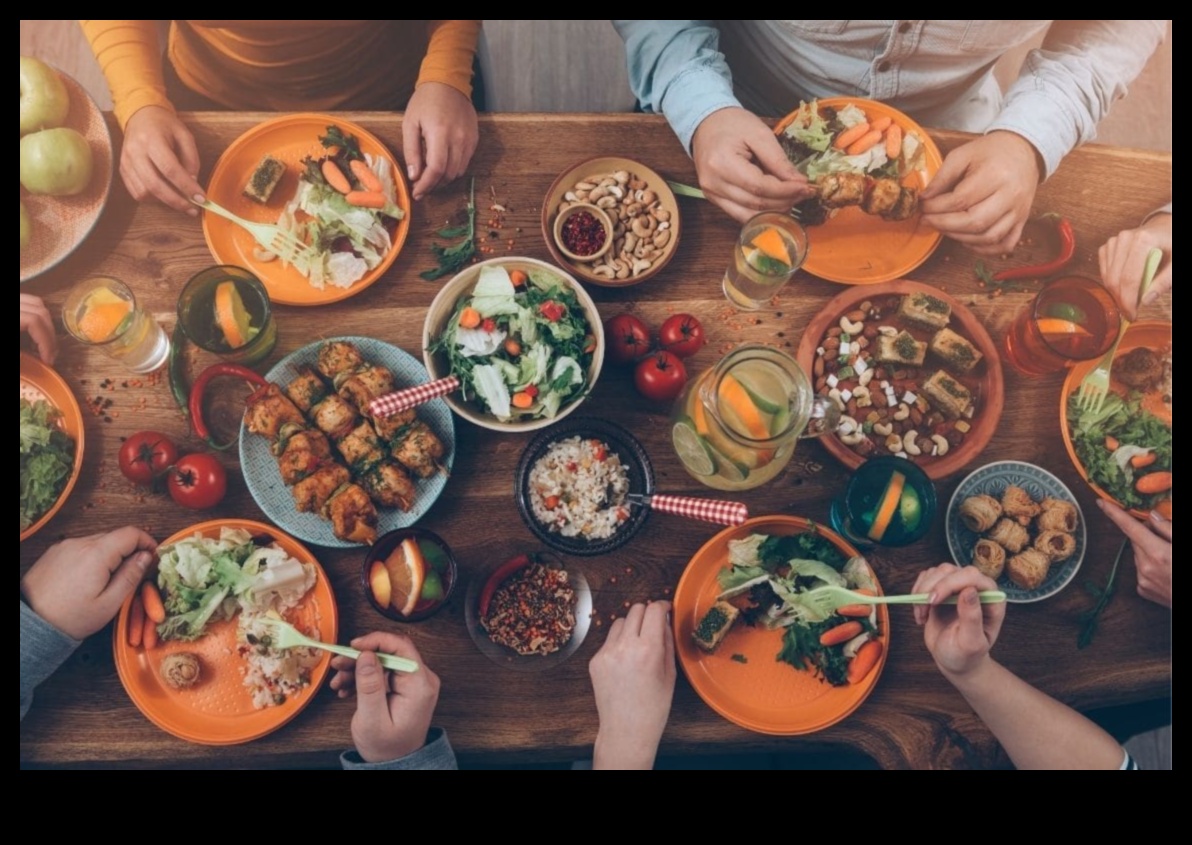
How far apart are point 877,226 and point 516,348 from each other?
2.77 ft

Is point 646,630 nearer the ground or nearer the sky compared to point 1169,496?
nearer the ground

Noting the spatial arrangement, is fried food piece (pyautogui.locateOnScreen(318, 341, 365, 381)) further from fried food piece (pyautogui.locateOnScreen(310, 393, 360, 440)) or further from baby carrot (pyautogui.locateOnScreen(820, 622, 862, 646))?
baby carrot (pyautogui.locateOnScreen(820, 622, 862, 646))

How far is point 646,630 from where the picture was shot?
132 cm

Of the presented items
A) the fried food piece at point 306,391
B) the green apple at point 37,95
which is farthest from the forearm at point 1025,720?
the green apple at point 37,95

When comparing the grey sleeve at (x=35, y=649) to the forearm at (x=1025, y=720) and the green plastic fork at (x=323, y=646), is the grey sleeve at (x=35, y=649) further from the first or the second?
the forearm at (x=1025, y=720)

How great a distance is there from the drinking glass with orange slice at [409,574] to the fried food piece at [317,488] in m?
0.14

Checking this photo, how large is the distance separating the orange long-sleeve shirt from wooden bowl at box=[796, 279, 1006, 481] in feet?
3.15

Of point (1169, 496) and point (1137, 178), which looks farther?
point (1137, 178)

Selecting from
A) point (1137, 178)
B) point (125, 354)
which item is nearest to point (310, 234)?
point (125, 354)

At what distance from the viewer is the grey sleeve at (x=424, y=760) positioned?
1.29 m

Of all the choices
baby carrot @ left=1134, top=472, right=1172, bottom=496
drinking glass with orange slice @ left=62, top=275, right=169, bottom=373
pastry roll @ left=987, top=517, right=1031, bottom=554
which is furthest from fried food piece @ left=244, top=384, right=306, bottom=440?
baby carrot @ left=1134, top=472, right=1172, bottom=496

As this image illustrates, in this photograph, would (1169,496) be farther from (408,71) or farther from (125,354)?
(125,354)

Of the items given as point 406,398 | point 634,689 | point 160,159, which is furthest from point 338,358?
point 634,689

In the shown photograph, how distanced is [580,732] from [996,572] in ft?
2.92
